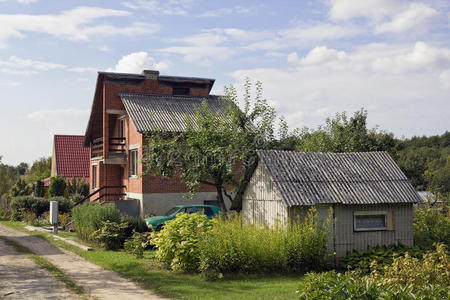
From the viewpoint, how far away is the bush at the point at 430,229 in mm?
17047

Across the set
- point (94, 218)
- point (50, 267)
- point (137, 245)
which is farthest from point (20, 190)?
point (50, 267)

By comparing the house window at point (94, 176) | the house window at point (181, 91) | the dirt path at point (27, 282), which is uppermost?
the house window at point (181, 91)

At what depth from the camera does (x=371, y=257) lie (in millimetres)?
14555

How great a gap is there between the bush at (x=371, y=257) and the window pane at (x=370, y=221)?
2.37 feet

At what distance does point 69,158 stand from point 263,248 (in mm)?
33970

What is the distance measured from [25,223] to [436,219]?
2288cm

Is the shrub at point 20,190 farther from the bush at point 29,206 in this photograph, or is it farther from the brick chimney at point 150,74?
the brick chimney at point 150,74

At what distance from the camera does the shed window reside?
50.6 feet

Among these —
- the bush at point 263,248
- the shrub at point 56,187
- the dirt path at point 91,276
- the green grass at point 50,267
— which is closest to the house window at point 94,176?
the shrub at point 56,187

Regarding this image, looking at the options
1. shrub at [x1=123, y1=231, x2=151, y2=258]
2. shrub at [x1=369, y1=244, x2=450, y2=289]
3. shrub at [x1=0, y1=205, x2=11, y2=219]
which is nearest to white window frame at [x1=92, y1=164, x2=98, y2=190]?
shrub at [x1=0, y1=205, x2=11, y2=219]

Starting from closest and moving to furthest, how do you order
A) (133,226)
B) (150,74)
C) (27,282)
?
(27,282) → (133,226) → (150,74)

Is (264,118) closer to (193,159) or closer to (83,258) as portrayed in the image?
(193,159)

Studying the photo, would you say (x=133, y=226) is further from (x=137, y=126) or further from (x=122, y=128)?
(x=122, y=128)

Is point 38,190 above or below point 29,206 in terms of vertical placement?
above
